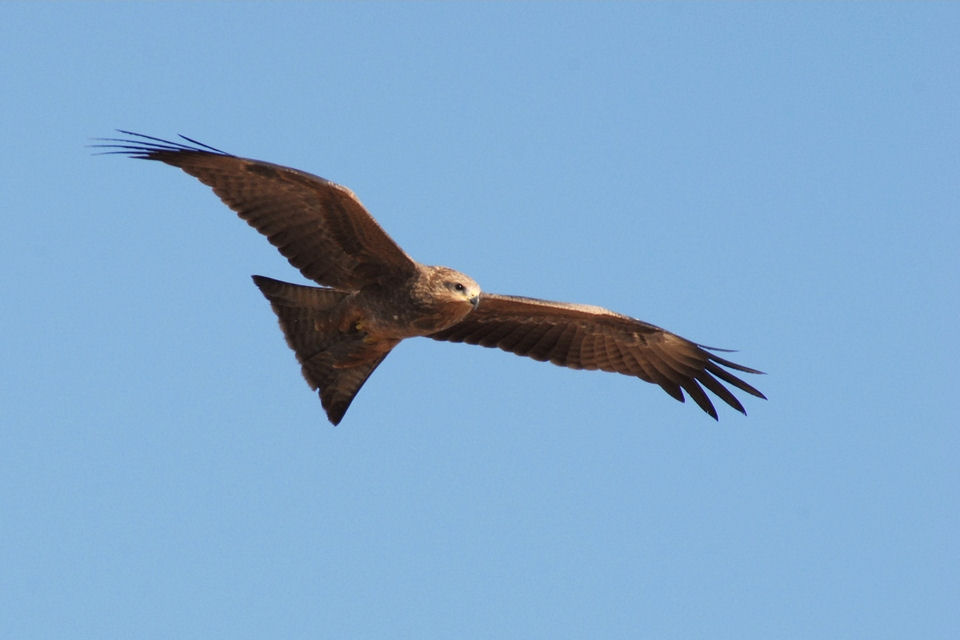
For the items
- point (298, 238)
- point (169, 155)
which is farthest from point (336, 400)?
point (169, 155)

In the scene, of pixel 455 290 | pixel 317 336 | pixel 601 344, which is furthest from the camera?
pixel 601 344

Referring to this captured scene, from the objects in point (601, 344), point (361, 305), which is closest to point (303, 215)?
point (361, 305)

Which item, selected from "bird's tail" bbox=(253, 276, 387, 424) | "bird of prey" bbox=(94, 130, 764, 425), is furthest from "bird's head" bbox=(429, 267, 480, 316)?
"bird's tail" bbox=(253, 276, 387, 424)

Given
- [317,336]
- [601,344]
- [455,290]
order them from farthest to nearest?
[601,344], [317,336], [455,290]

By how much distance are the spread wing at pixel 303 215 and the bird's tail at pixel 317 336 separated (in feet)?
0.62

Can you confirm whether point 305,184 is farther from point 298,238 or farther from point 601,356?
point 601,356

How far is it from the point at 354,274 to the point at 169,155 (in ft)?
5.48

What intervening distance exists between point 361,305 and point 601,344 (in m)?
2.49

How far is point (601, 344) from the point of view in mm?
12859

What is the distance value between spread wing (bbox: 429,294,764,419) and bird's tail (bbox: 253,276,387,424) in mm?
866

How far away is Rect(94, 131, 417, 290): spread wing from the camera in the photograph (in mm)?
11031

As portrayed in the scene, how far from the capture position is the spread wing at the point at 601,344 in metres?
12.4

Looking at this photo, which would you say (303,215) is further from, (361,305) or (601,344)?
(601,344)

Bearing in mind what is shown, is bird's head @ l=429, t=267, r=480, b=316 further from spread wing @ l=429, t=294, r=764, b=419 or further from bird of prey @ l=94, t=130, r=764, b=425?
spread wing @ l=429, t=294, r=764, b=419
